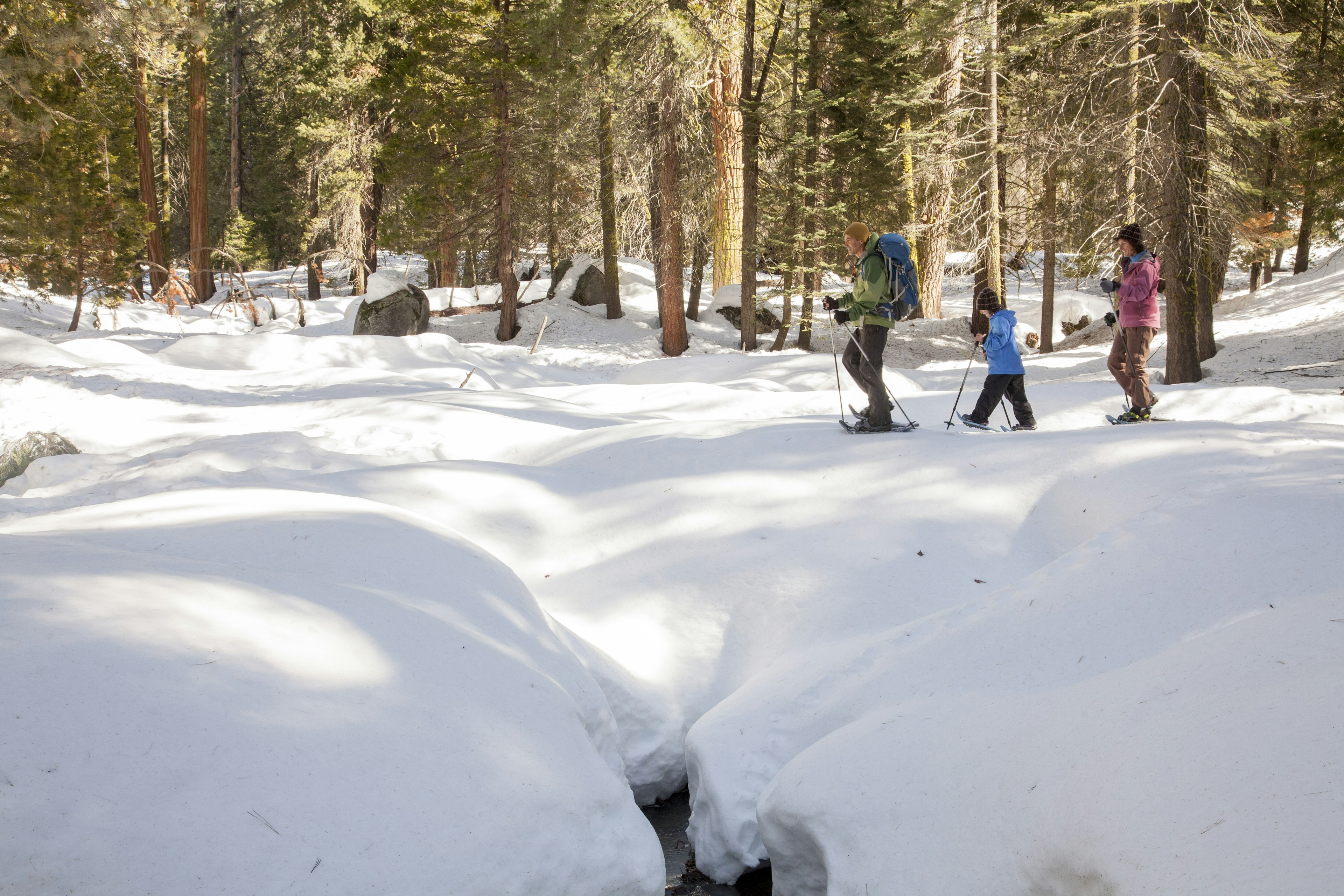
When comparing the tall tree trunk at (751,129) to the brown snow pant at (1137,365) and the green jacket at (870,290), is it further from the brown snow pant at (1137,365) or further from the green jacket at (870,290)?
the green jacket at (870,290)

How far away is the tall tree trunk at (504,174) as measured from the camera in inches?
712

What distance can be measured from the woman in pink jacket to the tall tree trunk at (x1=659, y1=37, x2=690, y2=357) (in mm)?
9963

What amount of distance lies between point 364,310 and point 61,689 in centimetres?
1828

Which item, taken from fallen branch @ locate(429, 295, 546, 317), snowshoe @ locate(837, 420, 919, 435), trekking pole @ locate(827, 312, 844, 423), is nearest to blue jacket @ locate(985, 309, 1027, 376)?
trekking pole @ locate(827, 312, 844, 423)

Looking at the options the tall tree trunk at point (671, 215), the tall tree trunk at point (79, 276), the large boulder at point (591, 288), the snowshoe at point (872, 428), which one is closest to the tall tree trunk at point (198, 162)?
the tall tree trunk at point (79, 276)

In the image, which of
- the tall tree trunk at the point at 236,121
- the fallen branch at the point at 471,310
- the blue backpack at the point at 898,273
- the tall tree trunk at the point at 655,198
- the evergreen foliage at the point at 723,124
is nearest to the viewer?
the blue backpack at the point at 898,273

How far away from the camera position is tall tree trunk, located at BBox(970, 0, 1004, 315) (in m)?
14.9

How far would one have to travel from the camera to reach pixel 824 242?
17000mm

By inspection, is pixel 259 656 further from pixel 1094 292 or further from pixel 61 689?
pixel 1094 292

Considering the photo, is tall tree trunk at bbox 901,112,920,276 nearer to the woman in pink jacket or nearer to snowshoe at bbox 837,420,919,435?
the woman in pink jacket

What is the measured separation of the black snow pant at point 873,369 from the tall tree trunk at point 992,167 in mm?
8528

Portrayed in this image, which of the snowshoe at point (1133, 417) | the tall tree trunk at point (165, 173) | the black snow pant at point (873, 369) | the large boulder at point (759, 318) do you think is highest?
the tall tree trunk at point (165, 173)

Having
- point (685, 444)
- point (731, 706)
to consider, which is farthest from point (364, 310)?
point (731, 706)

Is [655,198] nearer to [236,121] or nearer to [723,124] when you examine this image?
[723,124]
